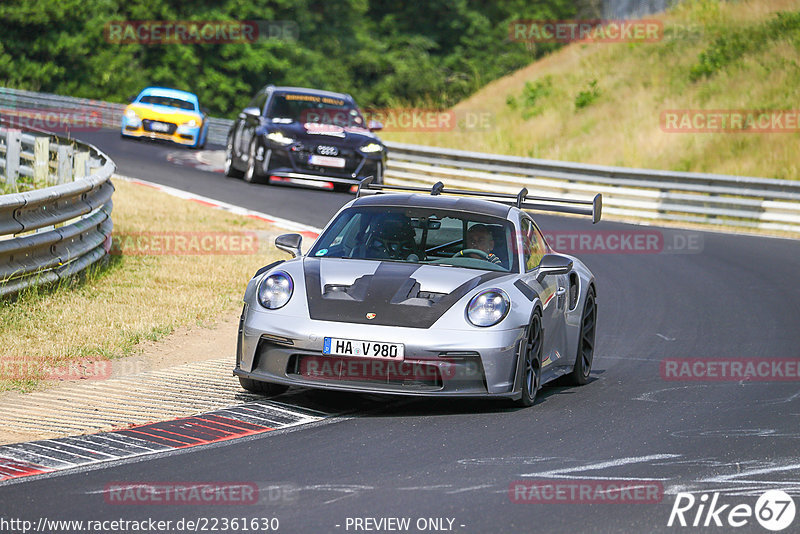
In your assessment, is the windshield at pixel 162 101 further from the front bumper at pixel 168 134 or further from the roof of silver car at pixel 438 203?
the roof of silver car at pixel 438 203

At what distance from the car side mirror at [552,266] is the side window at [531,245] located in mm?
127

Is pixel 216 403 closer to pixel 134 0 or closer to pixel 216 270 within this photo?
pixel 216 270

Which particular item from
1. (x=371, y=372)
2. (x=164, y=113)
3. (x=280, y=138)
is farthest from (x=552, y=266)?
(x=164, y=113)

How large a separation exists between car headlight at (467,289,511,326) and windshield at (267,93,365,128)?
14.5 metres

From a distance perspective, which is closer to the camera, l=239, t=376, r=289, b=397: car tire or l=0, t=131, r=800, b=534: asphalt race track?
l=0, t=131, r=800, b=534: asphalt race track

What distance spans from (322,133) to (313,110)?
42.0 inches

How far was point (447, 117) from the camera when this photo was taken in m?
37.3

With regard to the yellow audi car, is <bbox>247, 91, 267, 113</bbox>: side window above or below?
above

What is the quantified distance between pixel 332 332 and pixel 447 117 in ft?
98.7

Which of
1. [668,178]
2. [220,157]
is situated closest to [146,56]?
[220,157]

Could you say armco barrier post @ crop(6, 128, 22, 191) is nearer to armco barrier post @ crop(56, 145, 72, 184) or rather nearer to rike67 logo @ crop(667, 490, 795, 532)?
armco barrier post @ crop(56, 145, 72, 184)

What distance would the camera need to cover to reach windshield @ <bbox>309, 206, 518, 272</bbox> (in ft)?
28.8

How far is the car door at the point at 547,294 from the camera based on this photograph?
8.59m

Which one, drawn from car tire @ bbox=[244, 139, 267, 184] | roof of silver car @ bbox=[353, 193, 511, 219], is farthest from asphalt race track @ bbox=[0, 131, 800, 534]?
car tire @ bbox=[244, 139, 267, 184]
